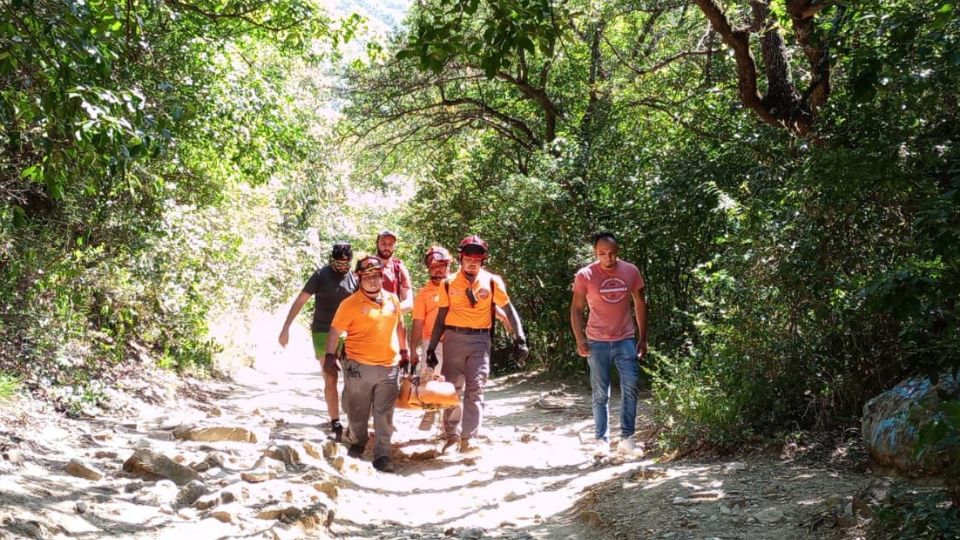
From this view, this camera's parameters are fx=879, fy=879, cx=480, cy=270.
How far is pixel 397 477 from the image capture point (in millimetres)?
7703

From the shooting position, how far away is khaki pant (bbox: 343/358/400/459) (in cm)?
792

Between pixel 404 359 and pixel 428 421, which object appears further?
pixel 428 421

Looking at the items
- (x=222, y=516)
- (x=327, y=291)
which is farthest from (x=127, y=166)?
(x=327, y=291)

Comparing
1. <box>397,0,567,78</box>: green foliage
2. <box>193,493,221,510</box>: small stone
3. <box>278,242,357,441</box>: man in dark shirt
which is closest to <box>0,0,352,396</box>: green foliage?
<box>397,0,567,78</box>: green foliage

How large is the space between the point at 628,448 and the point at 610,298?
129 cm

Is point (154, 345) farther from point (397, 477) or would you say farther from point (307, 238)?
point (307, 238)

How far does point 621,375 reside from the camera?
771 cm

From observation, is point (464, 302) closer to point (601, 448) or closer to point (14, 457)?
point (601, 448)

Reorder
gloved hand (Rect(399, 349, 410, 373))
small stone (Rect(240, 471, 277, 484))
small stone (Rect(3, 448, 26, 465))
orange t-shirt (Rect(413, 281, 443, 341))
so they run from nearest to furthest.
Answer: small stone (Rect(3, 448, 26, 465)) < small stone (Rect(240, 471, 277, 484)) < gloved hand (Rect(399, 349, 410, 373)) < orange t-shirt (Rect(413, 281, 443, 341))

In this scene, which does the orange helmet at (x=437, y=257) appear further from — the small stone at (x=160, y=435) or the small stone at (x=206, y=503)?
the small stone at (x=206, y=503)

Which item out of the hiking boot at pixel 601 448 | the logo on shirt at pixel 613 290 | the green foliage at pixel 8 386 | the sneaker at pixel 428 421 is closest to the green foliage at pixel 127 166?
the green foliage at pixel 8 386

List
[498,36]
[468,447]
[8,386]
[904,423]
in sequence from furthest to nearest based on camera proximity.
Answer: [468,447] < [8,386] < [904,423] < [498,36]

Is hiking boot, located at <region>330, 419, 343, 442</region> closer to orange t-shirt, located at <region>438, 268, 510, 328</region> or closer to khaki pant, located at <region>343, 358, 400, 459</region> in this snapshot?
khaki pant, located at <region>343, 358, 400, 459</region>

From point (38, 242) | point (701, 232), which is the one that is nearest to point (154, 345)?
point (38, 242)
